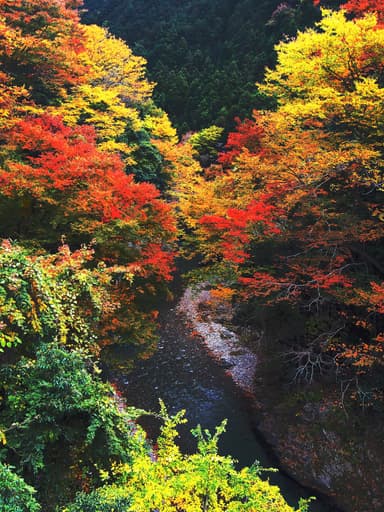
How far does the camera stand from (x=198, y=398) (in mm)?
13664

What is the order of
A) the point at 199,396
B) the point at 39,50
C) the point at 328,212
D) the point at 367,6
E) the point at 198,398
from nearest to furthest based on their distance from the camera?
1. the point at 328,212
2. the point at 198,398
3. the point at 199,396
4. the point at 367,6
5. the point at 39,50

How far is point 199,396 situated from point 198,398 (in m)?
0.14

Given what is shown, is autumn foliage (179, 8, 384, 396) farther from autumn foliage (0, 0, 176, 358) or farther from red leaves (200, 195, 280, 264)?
autumn foliage (0, 0, 176, 358)

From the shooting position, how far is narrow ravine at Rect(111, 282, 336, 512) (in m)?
11.2

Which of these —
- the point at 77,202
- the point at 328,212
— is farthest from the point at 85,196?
the point at 328,212

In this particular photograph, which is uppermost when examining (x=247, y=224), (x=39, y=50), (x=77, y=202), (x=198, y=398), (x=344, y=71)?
(x=39, y=50)

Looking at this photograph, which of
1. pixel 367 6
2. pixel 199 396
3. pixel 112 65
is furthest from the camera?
pixel 112 65

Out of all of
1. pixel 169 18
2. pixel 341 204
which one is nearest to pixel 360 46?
pixel 341 204

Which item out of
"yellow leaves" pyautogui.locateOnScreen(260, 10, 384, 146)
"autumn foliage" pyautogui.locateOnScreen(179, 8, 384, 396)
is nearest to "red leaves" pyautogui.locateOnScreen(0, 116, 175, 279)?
"autumn foliage" pyautogui.locateOnScreen(179, 8, 384, 396)

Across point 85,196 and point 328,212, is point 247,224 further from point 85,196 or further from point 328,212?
point 85,196

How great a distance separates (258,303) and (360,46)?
797cm

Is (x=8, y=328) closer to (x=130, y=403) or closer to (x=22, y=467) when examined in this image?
(x=22, y=467)

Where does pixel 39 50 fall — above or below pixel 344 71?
above

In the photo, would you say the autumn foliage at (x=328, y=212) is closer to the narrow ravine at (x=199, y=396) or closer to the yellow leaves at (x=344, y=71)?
the yellow leaves at (x=344, y=71)
